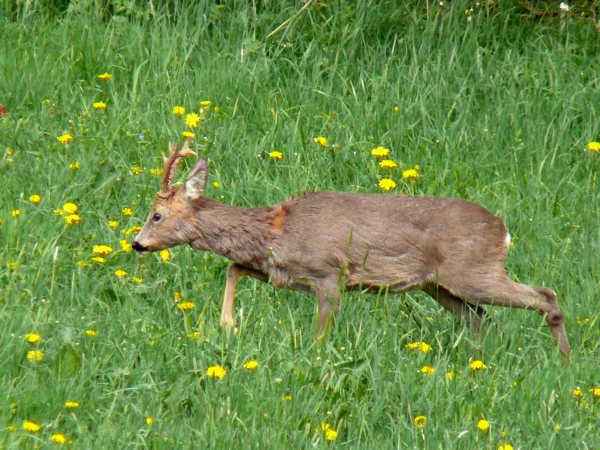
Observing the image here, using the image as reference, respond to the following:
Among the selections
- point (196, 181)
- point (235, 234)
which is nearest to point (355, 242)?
point (235, 234)

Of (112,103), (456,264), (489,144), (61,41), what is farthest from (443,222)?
(61,41)

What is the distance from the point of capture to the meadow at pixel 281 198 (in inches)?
221

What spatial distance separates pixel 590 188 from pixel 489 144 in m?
0.73

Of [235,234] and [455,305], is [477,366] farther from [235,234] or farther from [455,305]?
[235,234]

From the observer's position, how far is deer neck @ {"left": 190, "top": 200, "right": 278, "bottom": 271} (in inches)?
Answer: 279

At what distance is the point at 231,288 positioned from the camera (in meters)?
6.83

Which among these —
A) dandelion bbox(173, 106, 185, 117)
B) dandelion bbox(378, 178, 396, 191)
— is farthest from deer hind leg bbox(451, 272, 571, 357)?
dandelion bbox(173, 106, 185, 117)

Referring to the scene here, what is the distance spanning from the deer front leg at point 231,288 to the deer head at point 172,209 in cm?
32

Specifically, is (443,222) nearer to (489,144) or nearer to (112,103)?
(489,144)

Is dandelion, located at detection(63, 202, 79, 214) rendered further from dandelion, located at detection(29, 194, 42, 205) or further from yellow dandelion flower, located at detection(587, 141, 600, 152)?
yellow dandelion flower, located at detection(587, 141, 600, 152)

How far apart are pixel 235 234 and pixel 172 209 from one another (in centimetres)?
34

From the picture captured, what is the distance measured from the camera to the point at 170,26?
9789 millimetres

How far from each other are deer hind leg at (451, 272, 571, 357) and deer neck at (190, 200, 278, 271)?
3.16ft

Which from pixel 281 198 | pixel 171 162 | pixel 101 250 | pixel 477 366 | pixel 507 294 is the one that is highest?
pixel 171 162
